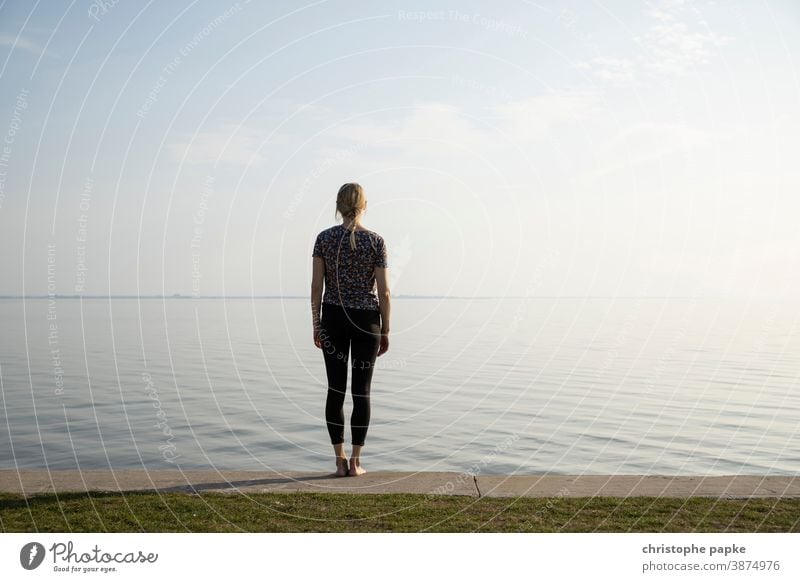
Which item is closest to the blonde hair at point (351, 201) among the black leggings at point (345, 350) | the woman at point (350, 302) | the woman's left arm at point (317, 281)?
the woman at point (350, 302)

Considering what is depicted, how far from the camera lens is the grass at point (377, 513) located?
5578 mm

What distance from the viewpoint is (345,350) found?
7.20 m

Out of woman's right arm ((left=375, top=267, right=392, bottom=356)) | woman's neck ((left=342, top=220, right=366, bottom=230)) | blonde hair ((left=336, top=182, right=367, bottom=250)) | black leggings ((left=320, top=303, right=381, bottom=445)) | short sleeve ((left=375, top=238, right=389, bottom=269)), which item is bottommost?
black leggings ((left=320, top=303, right=381, bottom=445))

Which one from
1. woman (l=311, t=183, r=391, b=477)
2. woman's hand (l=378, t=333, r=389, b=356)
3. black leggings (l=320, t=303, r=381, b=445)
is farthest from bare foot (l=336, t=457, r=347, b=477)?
woman's hand (l=378, t=333, r=389, b=356)

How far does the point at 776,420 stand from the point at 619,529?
9.66m

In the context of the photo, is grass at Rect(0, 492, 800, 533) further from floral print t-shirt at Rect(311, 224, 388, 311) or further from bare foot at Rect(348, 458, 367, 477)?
floral print t-shirt at Rect(311, 224, 388, 311)

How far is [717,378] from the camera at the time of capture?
64.8 ft

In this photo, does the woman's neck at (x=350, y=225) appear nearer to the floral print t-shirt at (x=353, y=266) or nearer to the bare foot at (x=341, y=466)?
the floral print t-shirt at (x=353, y=266)

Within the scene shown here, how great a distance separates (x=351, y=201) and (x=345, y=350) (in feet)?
4.64

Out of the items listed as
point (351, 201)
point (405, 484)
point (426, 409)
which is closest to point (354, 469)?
point (405, 484)
